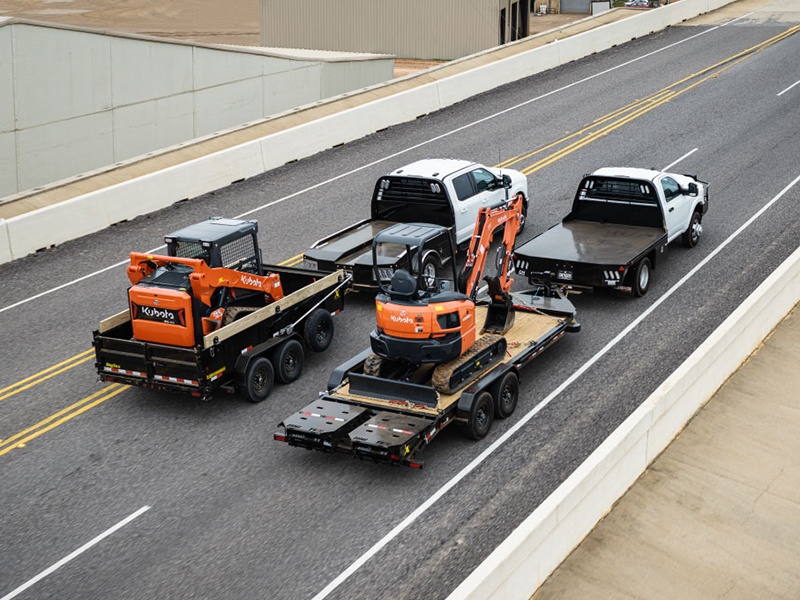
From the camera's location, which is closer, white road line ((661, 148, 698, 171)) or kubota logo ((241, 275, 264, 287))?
kubota logo ((241, 275, 264, 287))

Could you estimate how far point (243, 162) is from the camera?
26938mm

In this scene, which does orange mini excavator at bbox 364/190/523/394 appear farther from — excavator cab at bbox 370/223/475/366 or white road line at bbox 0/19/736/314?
white road line at bbox 0/19/736/314

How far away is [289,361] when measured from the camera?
632 inches

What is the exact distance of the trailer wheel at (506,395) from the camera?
14469 millimetres

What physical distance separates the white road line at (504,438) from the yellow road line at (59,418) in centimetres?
577

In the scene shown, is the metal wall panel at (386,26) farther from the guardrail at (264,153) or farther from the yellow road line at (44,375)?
the yellow road line at (44,375)

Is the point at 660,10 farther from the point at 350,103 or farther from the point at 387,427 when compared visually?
the point at 387,427

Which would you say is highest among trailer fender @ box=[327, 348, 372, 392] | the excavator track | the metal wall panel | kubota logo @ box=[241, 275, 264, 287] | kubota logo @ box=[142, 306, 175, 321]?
the metal wall panel

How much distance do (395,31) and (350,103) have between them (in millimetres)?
21797

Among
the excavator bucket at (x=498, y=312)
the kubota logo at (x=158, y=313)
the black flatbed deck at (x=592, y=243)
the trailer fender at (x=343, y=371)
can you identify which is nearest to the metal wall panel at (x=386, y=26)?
the black flatbed deck at (x=592, y=243)

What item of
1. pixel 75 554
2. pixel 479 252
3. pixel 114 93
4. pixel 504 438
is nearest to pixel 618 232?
pixel 479 252

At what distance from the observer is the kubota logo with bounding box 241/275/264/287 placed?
15.9 m

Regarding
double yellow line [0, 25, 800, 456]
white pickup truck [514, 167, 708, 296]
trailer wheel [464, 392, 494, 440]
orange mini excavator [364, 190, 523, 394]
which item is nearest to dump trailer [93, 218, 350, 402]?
double yellow line [0, 25, 800, 456]

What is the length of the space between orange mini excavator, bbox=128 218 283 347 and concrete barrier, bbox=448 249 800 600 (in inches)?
246
